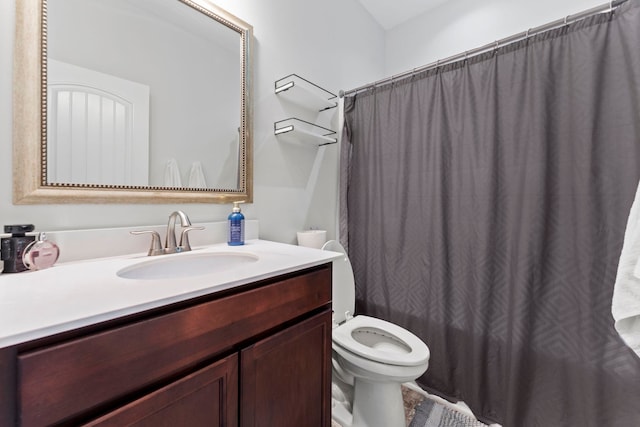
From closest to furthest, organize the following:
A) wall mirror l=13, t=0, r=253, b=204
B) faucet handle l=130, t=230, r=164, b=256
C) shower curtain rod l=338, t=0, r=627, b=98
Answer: wall mirror l=13, t=0, r=253, b=204 < faucet handle l=130, t=230, r=164, b=256 < shower curtain rod l=338, t=0, r=627, b=98

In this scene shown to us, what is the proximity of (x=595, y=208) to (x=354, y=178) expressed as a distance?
1213 mm

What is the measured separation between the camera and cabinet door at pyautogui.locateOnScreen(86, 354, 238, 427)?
54 cm

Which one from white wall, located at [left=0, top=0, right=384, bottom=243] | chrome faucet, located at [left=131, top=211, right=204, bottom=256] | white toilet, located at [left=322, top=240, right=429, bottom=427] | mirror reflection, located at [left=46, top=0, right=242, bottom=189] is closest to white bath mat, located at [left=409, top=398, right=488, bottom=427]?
white toilet, located at [left=322, top=240, right=429, bottom=427]

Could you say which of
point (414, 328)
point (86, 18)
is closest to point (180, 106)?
point (86, 18)

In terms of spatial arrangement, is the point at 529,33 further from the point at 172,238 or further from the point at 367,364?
the point at 172,238

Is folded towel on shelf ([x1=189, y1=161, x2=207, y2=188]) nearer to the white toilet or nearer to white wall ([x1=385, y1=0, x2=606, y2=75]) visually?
the white toilet

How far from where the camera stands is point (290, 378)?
0.85m

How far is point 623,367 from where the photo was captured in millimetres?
1084

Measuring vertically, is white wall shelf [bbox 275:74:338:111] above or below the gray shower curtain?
above

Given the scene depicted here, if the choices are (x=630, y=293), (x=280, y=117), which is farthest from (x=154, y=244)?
(x=630, y=293)

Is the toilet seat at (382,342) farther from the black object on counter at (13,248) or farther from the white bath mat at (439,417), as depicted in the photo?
the black object on counter at (13,248)

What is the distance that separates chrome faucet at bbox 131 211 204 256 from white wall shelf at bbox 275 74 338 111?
2.92 feet

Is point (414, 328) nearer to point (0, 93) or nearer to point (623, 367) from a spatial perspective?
point (623, 367)

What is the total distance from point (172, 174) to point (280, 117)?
26.8 inches
